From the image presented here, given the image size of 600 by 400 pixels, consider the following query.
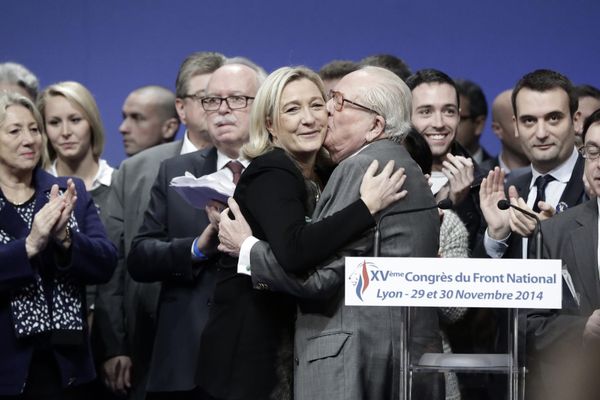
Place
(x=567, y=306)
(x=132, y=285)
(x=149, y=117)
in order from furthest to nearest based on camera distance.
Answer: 1. (x=149, y=117)
2. (x=132, y=285)
3. (x=567, y=306)

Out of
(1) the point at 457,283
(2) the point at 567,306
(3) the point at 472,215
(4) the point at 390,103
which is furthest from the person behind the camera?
(3) the point at 472,215

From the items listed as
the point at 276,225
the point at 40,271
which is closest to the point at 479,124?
the point at 40,271

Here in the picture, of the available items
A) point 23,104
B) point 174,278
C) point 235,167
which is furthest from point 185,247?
point 23,104

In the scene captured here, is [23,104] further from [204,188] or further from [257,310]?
[257,310]

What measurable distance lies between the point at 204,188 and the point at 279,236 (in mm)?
545

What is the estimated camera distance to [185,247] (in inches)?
161

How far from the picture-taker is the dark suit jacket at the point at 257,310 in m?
3.32

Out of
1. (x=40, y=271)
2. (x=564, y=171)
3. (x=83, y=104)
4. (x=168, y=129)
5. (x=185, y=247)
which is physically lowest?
(x=40, y=271)

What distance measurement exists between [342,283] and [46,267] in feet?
4.43

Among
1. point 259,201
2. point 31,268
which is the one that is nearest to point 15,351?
point 31,268

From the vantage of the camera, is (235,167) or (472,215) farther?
(472,215)

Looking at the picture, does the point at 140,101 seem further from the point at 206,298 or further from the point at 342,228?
the point at 342,228

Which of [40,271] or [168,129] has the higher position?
[168,129]

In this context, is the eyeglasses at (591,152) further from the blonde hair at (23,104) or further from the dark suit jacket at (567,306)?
the blonde hair at (23,104)
